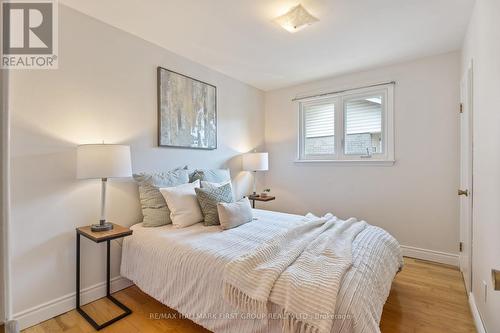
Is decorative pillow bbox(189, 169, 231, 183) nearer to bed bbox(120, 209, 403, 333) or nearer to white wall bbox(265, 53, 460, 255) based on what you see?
bed bbox(120, 209, 403, 333)

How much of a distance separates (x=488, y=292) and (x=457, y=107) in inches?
81.6

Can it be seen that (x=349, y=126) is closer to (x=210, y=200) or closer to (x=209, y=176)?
(x=209, y=176)

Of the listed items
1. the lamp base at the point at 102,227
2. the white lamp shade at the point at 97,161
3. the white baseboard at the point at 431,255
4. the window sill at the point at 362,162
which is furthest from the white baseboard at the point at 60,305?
the white baseboard at the point at 431,255

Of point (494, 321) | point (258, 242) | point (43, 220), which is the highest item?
point (43, 220)

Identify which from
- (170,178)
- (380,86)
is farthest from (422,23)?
(170,178)

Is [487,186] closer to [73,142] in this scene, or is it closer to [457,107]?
[457,107]

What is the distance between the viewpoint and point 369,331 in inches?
44.3

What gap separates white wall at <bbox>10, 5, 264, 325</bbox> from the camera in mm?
1759

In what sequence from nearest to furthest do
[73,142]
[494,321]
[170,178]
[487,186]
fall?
[494,321], [487,186], [73,142], [170,178]

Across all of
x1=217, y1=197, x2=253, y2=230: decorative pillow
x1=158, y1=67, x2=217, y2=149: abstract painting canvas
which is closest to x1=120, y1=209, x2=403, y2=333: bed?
x1=217, y1=197, x2=253, y2=230: decorative pillow

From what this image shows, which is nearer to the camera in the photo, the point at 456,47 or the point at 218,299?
the point at 218,299

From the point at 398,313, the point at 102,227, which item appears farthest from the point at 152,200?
the point at 398,313

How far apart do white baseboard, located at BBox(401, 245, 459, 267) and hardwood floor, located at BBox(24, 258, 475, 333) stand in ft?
1.31

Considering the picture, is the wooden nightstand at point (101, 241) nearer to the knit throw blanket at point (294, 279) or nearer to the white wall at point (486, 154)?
the knit throw blanket at point (294, 279)
